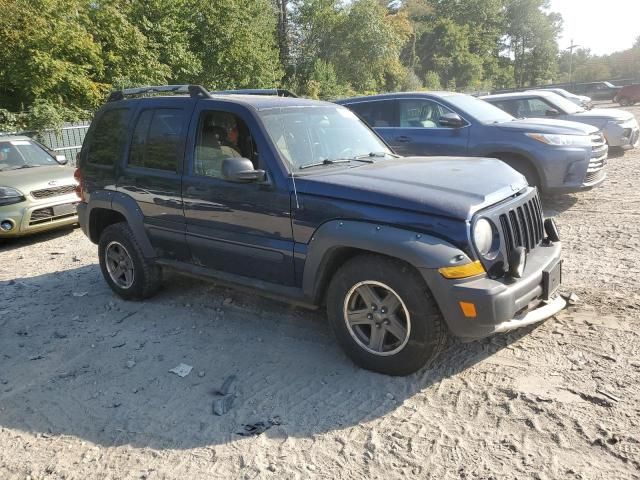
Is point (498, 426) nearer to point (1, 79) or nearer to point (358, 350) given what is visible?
point (358, 350)

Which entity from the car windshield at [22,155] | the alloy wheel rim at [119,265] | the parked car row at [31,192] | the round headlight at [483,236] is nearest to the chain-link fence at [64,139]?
the car windshield at [22,155]

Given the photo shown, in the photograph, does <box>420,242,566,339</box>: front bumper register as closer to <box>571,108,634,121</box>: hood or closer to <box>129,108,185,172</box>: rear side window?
<box>129,108,185,172</box>: rear side window

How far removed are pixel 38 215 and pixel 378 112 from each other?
5467 millimetres

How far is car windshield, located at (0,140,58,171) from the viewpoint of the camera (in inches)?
346

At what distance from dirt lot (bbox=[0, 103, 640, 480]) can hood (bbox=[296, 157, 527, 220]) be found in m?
1.14

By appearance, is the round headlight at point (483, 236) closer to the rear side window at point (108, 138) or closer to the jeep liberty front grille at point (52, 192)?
the rear side window at point (108, 138)

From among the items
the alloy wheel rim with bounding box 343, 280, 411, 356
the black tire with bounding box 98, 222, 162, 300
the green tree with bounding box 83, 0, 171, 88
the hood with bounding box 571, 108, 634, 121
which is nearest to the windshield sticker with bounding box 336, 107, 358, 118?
the alloy wheel rim with bounding box 343, 280, 411, 356

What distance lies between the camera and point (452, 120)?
25.3 ft

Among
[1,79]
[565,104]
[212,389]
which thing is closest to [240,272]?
[212,389]

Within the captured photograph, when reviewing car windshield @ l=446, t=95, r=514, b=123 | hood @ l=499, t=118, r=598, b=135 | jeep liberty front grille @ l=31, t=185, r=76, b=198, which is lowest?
jeep liberty front grille @ l=31, t=185, r=76, b=198

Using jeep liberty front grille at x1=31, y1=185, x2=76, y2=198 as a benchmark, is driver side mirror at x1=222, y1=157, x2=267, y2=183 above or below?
above

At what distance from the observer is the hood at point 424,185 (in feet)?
10.9

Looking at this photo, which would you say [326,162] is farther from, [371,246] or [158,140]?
[158,140]

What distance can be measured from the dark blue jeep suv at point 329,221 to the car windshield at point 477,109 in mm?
3778
